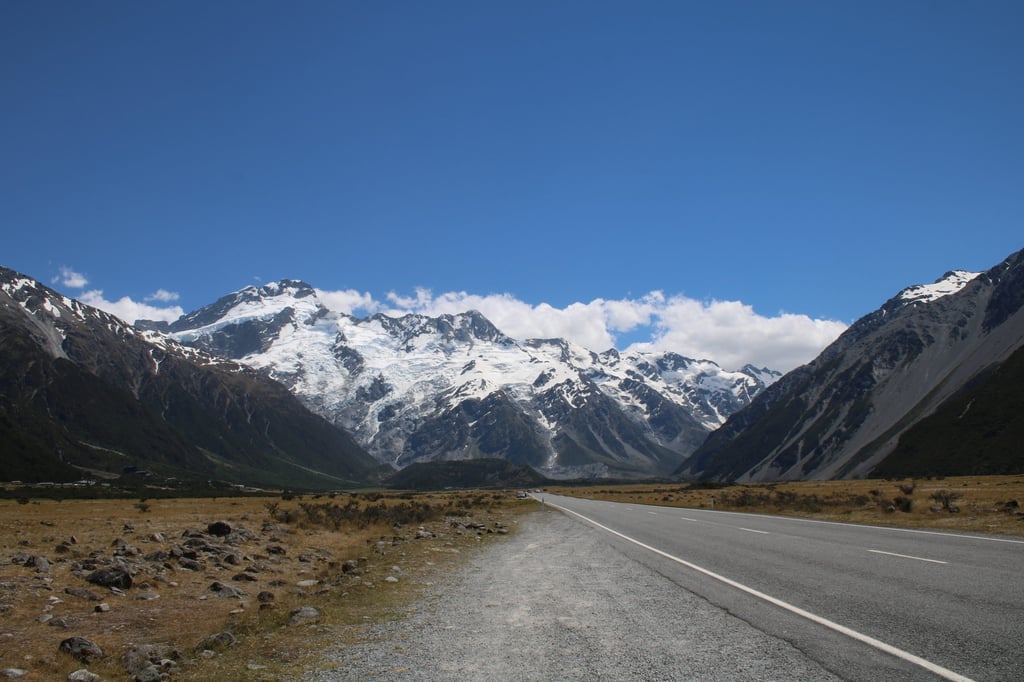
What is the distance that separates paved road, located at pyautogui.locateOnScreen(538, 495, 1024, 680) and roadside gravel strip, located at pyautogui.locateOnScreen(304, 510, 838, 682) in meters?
0.62

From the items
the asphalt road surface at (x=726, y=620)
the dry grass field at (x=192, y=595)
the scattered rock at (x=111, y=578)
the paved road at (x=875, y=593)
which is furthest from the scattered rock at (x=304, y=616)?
the paved road at (x=875, y=593)

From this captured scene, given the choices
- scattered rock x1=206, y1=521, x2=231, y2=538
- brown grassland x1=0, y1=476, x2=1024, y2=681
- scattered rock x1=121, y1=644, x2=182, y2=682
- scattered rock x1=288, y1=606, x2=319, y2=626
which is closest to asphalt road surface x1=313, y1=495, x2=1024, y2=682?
brown grassland x1=0, y1=476, x2=1024, y2=681

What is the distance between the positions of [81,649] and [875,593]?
13810 mm

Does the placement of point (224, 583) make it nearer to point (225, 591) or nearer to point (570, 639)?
point (225, 591)

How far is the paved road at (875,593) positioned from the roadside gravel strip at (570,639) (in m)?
0.62

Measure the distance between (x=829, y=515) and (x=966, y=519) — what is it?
7.90 m

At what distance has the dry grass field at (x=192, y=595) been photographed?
10.4 meters

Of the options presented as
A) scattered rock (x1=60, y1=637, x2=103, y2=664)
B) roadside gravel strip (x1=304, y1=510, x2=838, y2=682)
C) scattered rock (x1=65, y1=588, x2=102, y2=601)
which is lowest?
scattered rock (x1=65, y1=588, x2=102, y2=601)

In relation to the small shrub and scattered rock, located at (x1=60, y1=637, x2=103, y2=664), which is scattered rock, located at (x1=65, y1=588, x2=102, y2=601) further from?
the small shrub

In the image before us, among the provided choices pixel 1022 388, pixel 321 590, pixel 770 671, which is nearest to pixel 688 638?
pixel 770 671

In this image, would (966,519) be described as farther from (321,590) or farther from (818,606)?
(321,590)

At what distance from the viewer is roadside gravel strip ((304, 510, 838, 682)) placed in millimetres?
8141

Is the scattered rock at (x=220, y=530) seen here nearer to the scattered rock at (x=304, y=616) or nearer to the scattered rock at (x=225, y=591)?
the scattered rock at (x=225, y=591)

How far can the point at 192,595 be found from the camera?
16688mm
